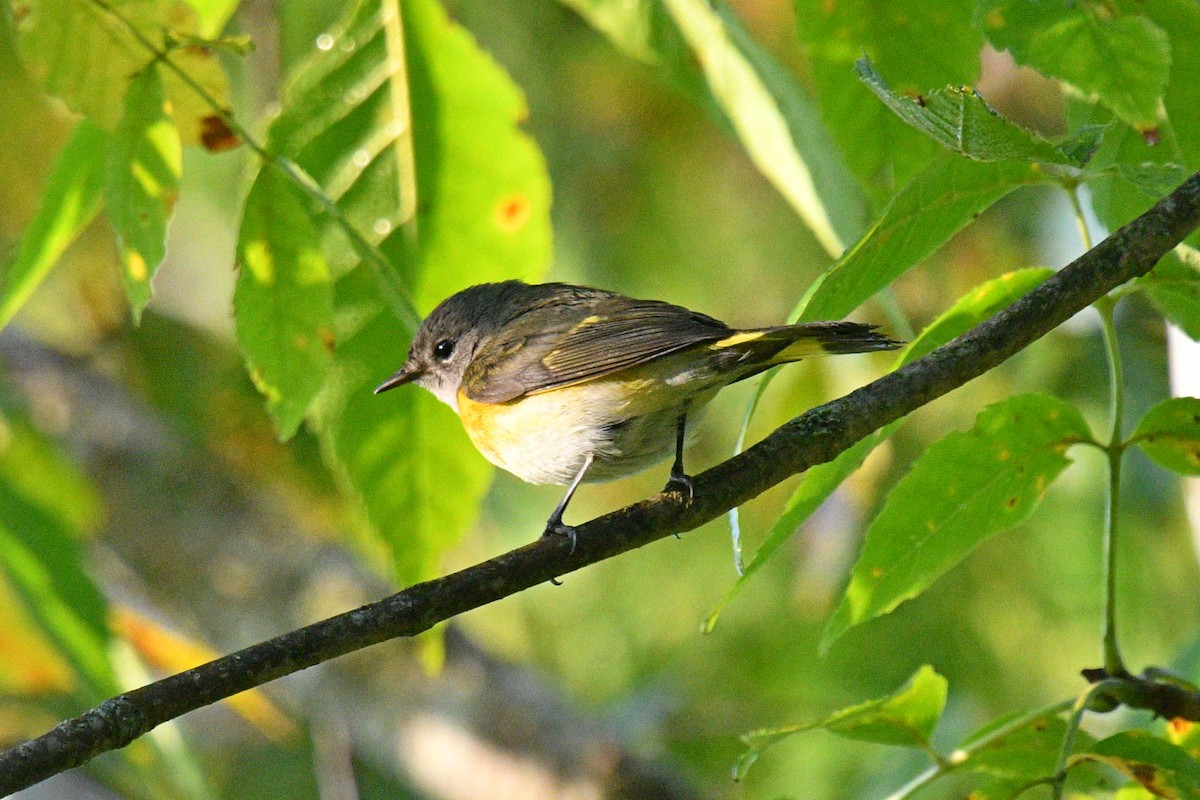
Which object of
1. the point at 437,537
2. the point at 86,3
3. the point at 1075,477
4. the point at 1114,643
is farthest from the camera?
the point at 1075,477

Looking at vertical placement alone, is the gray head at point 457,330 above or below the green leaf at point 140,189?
above

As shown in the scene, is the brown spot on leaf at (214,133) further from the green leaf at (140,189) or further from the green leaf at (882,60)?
the green leaf at (882,60)

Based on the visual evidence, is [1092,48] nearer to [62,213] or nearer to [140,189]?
[140,189]

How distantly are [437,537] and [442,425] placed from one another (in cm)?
34

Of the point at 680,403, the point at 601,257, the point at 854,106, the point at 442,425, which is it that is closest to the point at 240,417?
the point at 601,257

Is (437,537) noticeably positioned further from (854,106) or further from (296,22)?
(296,22)

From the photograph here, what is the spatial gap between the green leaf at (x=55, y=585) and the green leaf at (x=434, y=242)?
631mm

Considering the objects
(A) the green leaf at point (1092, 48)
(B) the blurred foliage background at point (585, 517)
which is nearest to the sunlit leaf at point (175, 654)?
(B) the blurred foliage background at point (585, 517)

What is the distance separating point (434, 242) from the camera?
255 centimetres

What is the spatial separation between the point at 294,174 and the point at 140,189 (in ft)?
0.94

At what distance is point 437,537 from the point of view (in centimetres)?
254

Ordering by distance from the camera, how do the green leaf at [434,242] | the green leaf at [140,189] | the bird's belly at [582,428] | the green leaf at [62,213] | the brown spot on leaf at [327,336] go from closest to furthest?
the green leaf at [140,189]
the brown spot on leaf at [327,336]
the green leaf at [62,213]
the green leaf at [434,242]
the bird's belly at [582,428]

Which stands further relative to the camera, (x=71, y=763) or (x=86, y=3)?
(x=86, y=3)

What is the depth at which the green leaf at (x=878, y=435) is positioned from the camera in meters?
1.70
